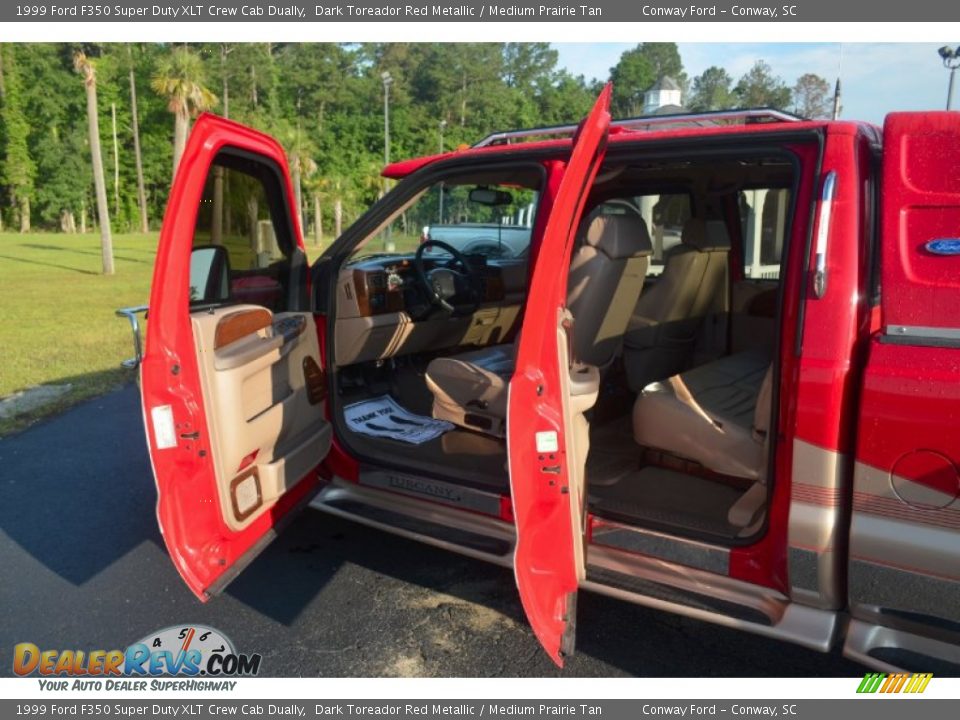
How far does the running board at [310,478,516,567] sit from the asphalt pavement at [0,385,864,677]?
0.32 m

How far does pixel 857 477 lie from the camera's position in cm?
196

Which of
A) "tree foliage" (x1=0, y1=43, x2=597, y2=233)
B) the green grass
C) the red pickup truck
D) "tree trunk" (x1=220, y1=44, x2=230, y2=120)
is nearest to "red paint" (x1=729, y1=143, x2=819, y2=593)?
the red pickup truck

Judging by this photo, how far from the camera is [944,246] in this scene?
189 centimetres

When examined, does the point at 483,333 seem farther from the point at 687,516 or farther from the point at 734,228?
the point at 687,516

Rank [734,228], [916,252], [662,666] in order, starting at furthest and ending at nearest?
[734,228]
[662,666]
[916,252]

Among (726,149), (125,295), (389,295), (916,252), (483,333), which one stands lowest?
(125,295)

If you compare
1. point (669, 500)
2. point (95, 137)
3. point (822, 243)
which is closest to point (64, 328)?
point (669, 500)

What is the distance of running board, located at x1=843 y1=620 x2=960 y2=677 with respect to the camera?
191cm

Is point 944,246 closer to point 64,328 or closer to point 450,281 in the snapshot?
point 450,281

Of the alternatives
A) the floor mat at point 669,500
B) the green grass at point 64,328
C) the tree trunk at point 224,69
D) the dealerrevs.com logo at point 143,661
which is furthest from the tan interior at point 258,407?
the tree trunk at point 224,69

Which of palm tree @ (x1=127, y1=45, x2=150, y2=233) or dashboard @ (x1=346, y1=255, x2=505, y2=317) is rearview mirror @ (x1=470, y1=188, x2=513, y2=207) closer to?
dashboard @ (x1=346, y1=255, x2=505, y2=317)

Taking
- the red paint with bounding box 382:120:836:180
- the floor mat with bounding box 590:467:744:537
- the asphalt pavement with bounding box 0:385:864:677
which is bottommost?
the asphalt pavement with bounding box 0:385:864:677

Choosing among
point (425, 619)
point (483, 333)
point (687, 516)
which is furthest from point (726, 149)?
point (483, 333)

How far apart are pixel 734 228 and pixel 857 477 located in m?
2.27
